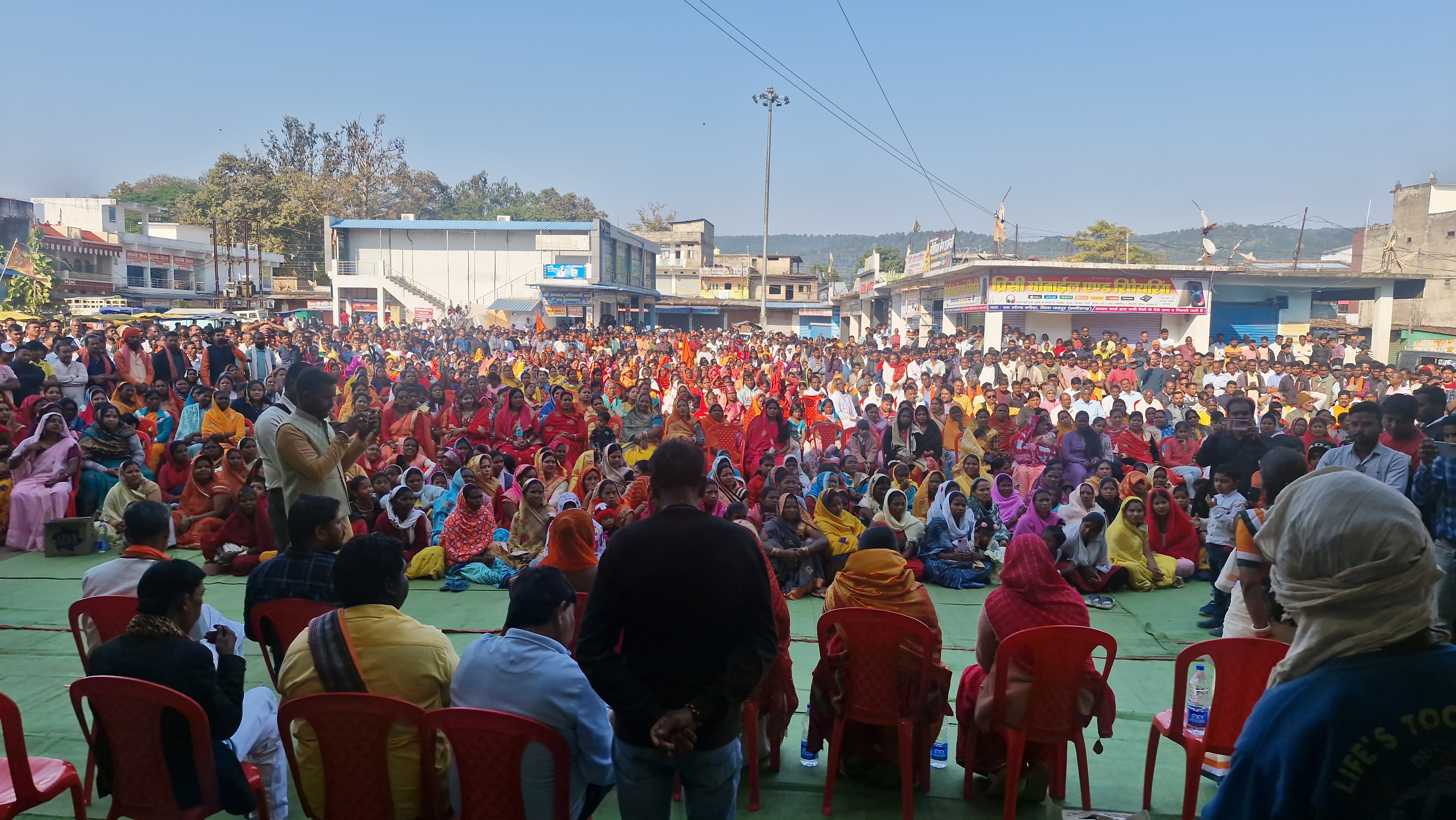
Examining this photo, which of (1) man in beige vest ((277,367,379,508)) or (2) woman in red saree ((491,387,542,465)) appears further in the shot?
(2) woman in red saree ((491,387,542,465))

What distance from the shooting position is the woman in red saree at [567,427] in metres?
9.38

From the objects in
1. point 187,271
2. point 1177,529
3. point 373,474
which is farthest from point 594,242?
point 1177,529

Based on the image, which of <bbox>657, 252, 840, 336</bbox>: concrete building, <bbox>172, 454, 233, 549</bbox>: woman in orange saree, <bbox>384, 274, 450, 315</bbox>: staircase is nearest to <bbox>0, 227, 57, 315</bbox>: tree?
<bbox>384, 274, 450, 315</bbox>: staircase

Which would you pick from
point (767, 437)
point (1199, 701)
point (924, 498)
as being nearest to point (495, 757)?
point (1199, 701)

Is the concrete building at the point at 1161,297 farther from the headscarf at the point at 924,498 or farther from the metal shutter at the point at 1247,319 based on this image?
the headscarf at the point at 924,498

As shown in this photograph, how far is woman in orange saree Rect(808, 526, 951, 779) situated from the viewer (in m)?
3.23

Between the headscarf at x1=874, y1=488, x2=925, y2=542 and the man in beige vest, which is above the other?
the man in beige vest

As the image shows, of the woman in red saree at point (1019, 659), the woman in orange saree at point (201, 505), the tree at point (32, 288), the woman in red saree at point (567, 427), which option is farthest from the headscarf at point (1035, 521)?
the tree at point (32, 288)

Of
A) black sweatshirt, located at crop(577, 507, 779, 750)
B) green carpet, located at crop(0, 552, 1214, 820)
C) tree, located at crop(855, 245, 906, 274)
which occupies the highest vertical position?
tree, located at crop(855, 245, 906, 274)

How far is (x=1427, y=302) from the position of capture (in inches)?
1112

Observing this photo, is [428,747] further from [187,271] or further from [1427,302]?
[187,271]

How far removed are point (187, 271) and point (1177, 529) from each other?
144 ft

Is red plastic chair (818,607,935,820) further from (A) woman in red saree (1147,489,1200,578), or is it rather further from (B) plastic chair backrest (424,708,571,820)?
(A) woman in red saree (1147,489,1200,578)

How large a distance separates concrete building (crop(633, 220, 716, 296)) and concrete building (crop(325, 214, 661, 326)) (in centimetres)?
1432
